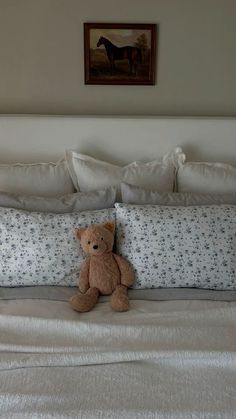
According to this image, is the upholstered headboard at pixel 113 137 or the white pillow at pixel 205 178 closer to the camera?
the white pillow at pixel 205 178

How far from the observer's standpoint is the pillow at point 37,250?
1731 millimetres

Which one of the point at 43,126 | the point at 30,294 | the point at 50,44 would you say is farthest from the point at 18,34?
the point at 30,294

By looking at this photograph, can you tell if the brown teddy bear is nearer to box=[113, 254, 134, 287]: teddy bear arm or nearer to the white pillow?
box=[113, 254, 134, 287]: teddy bear arm

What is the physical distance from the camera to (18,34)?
84.8 inches

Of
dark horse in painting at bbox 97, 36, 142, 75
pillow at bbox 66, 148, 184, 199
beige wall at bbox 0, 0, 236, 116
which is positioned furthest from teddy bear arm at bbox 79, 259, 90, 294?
dark horse in painting at bbox 97, 36, 142, 75

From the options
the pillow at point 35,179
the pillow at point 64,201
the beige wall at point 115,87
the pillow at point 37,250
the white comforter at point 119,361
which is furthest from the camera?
the beige wall at point 115,87

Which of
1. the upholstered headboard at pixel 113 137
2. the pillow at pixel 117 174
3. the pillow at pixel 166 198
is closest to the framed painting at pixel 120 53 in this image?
the upholstered headboard at pixel 113 137

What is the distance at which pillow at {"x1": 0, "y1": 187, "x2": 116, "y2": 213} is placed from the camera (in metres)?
1.85

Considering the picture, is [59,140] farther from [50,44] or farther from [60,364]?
[60,364]

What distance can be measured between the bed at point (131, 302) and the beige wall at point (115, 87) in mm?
147

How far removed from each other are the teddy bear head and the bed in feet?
0.21

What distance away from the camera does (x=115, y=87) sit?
7.32 feet

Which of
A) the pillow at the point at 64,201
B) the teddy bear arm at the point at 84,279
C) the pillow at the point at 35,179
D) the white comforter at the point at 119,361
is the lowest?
the white comforter at the point at 119,361

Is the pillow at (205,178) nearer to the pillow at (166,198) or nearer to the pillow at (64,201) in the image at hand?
the pillow at (166,198)
